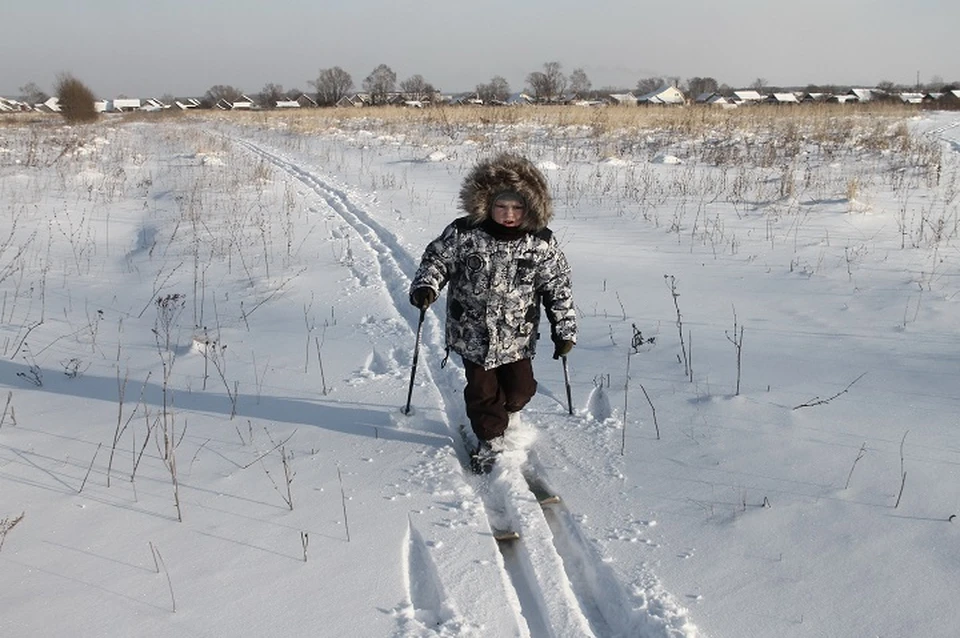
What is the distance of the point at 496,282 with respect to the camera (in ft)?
10.8

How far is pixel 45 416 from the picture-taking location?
12.9ft

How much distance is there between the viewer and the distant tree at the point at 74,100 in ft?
124

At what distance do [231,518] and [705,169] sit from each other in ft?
37.5

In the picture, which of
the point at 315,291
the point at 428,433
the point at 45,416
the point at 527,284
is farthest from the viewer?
the point at 315,291

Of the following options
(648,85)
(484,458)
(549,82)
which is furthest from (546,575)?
(648,85)

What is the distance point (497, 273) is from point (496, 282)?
0.15 feet

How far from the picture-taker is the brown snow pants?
11.0 feet

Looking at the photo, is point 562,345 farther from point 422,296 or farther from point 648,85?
point 648,85

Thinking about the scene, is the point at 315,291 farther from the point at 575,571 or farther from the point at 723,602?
the point at 723,602

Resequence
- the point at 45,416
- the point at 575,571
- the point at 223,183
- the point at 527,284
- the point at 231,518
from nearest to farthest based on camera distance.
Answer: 1. the point at 575,571
2. the point at 231,518
3. the point at 527,284
4. the point at 45,416
5. the point at 223,183

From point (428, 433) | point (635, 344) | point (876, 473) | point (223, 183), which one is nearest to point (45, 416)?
point (428, 433)

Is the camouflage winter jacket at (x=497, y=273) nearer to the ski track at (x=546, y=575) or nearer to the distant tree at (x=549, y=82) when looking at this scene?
the ski track at (x=546, y=575)

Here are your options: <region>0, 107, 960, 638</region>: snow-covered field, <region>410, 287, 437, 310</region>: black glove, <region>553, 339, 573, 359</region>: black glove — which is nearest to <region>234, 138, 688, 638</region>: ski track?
<region>0, 107, 960, 638</region>: snow-covered field

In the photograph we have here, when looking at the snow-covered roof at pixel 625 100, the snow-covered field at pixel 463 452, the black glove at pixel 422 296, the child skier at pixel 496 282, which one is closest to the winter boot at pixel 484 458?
the child skier at pixel 496 282
